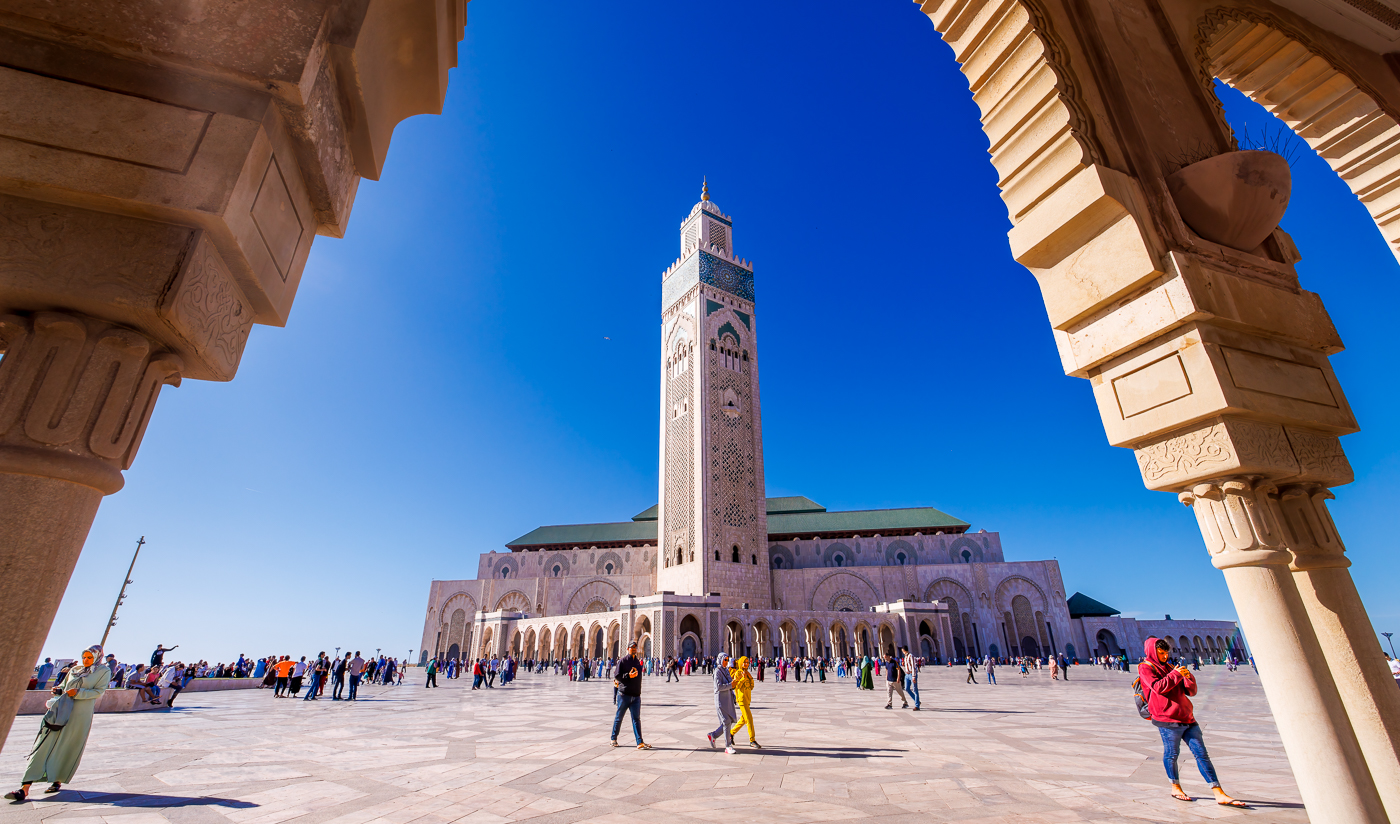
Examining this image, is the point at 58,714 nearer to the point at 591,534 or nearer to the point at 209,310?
the point at 209,310

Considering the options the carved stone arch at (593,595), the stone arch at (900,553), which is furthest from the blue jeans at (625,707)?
the stone arch at (900,553)

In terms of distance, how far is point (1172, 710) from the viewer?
11.4ft

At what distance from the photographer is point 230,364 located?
125 centimetres

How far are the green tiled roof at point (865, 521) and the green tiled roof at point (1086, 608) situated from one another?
7314 mm

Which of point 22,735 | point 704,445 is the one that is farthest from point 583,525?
point 22,735

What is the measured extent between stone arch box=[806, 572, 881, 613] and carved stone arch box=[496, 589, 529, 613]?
1677 centimetres

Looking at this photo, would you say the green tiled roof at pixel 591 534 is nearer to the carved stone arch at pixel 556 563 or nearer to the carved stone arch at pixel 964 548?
the carved stone arch at pixel 556 563

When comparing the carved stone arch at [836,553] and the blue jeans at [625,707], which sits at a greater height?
the carved stone arch at [836,553]

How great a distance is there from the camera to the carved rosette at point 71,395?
3.13 feet

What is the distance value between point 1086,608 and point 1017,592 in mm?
7584

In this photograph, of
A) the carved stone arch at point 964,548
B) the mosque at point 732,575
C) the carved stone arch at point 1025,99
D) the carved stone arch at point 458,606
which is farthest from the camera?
the carved stone arch at point 458,606

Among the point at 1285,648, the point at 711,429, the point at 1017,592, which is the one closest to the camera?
→ the point at 1285,648

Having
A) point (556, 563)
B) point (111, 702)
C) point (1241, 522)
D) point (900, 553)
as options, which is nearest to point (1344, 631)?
point (1241, 522)

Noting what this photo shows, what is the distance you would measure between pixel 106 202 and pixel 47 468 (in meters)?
0.46
